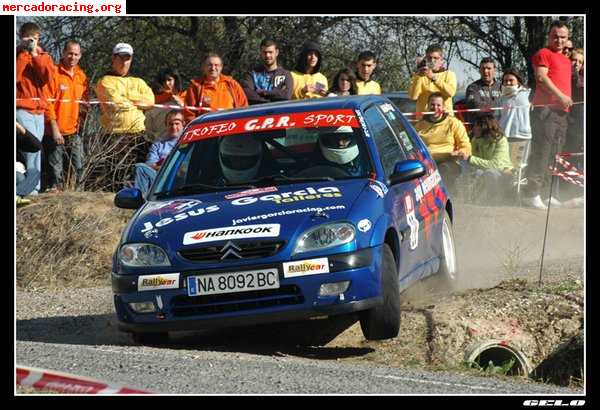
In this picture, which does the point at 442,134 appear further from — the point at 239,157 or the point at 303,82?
the point at 239,157

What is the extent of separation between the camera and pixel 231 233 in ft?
27.9

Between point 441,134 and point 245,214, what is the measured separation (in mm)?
7491

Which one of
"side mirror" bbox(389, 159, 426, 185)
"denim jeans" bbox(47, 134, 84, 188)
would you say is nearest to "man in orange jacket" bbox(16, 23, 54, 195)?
"denim jeans" bbox(47, 134, 84, 188)

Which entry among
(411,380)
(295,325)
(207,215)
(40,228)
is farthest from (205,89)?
(411,380)

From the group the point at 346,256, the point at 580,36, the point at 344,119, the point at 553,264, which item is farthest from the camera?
the point at 580,36

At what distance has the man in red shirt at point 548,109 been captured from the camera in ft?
53.6

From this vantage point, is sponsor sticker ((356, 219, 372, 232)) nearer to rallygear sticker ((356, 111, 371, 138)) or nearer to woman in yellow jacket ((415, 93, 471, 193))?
rallygear sticker ((356, 111, 371, 138))

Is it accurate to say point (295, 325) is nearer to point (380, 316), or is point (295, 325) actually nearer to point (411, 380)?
point (380, 316)

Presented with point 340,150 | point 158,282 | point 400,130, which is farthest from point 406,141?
point 158,282

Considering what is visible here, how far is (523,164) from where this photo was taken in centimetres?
1681

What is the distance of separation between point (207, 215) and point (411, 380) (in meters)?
2.01

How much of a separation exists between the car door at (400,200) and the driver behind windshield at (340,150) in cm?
21

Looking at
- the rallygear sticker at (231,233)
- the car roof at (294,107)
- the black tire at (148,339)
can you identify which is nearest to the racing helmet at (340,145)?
the car roof at (294,107)
